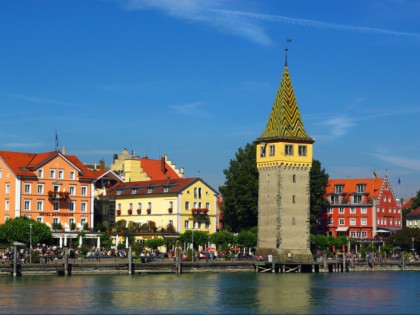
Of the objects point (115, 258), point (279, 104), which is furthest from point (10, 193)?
point (279, 104)

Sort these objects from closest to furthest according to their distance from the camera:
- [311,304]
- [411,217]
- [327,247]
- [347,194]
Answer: [311,304] → [327,247] → [347,194] → [411,217]

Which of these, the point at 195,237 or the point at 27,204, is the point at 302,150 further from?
the point at 27,204

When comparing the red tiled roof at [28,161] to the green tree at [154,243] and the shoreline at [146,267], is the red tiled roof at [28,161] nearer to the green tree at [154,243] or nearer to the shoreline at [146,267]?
the green tree at [154,243]

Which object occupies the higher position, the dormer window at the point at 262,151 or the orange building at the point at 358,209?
the dormer window at the point at 262,151

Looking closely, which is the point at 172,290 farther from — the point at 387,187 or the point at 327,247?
the point at 387,187

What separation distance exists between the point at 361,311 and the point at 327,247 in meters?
58.4

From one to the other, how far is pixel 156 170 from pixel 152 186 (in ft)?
47.5

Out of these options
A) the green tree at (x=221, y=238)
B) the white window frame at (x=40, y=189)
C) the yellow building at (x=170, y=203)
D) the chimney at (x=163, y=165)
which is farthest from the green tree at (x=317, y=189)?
the white window frame at (x=40, y=189)

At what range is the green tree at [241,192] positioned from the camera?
11338 cm

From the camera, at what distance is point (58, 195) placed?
102 m

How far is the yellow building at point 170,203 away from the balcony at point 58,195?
11303mm

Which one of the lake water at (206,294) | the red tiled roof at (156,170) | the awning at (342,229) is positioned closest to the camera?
the lake water at (206,294)

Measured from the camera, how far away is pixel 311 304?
6128 centimetres

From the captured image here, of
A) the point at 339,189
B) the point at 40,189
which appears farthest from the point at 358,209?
the point at 40,189
